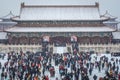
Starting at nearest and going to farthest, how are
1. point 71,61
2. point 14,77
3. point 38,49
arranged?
1. point 14,77
2. point 71,61
3. point 38,49

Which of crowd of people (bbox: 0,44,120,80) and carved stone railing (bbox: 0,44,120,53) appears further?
carved stone railing (bbox: 0,44,120,53)

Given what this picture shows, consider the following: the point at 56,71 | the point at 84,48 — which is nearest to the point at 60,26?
the point at 84,48

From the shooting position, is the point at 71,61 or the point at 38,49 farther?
the point at 38,49

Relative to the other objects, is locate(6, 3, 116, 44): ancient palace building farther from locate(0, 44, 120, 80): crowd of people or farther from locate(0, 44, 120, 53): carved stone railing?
locate(0, 44, 120, 80): crowd of people

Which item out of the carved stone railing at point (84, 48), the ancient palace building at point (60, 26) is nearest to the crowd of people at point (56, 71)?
the carved stone railing at point (84, 48)

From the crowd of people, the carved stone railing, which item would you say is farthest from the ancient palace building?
the crowd of people

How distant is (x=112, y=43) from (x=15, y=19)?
15873 millimetres

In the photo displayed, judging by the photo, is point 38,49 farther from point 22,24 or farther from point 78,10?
point 78,10

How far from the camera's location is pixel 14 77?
31.6m

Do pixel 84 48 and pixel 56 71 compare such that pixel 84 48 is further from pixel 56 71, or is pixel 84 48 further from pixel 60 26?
pixel 56 71

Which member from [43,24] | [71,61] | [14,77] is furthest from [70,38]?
[14,77]

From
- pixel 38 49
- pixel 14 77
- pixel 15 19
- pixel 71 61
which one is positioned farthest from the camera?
pixel 15 19

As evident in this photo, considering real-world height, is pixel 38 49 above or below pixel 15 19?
below

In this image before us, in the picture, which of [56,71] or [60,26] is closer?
[56,71]
